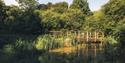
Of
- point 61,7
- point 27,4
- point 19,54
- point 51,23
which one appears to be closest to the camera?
point 19,54

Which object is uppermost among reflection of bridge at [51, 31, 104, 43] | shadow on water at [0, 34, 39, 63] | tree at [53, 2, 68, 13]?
tree at [53, 2, 68, 13]

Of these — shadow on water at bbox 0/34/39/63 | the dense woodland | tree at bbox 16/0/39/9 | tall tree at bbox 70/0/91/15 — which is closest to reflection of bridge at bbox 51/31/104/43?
the dense woodland

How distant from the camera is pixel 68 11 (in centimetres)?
3391

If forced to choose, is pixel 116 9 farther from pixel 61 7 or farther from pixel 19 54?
pixel 19 54

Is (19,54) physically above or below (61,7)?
below

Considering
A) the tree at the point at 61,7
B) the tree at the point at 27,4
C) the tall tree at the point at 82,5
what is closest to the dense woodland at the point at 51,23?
the tree at the point at 27,4

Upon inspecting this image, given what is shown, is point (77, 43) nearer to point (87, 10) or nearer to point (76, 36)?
point (76, 36)

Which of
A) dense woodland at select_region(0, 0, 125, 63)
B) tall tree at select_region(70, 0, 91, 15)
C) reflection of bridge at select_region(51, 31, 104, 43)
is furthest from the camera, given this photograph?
tall tree at select_region(70, 0, 91, 15)

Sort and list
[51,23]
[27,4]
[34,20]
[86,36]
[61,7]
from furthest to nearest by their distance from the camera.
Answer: [61,7] < [27,4] < [51,23] < [34,20] < [86,36]

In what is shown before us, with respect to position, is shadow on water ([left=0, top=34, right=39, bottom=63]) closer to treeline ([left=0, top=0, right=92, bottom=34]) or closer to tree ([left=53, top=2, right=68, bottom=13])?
treeline ([left=0, top=0, right=92, bottom=34])

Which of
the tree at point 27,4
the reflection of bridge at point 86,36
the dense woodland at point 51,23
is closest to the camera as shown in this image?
the dense woodland at point 51,23

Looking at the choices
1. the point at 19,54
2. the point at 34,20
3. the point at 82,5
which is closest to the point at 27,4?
the point at 34,20

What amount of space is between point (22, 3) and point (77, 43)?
9008 mm

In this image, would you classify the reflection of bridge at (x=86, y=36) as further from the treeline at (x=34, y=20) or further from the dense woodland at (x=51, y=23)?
the treeline at (x=34, y=20)
